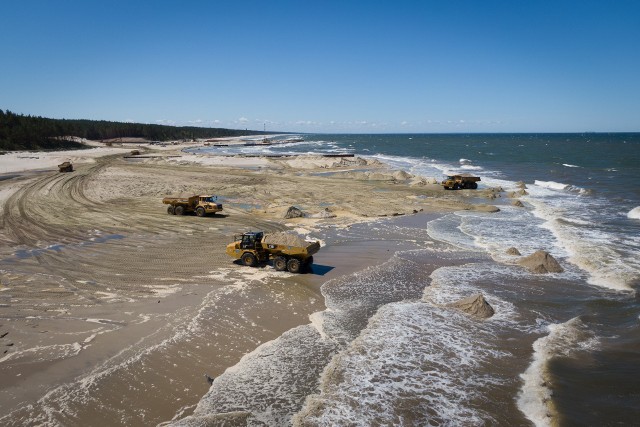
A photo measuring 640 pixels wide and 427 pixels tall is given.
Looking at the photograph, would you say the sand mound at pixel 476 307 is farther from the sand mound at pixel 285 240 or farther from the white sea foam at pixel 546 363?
the sand mound at pixel 285 240

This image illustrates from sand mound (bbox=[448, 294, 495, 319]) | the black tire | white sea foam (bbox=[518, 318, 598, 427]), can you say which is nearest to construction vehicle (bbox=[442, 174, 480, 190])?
the black tire

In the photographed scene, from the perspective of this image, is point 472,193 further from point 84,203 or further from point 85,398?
point 85,398

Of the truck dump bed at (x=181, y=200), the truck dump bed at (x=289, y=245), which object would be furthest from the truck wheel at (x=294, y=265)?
the truck dump bed at (x=181, y=200)

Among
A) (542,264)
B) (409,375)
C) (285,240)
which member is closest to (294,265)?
(285,240)

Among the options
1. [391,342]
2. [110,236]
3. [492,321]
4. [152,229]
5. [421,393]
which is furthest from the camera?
[152,229]

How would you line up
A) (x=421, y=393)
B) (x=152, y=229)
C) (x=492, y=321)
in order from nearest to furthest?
(x=421, y=393), (x=492, y=321), (x=152, y=229)

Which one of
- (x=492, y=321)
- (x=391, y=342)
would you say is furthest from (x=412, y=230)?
(x=391, y=342)

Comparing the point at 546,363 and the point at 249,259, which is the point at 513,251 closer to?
the point at 546,363
